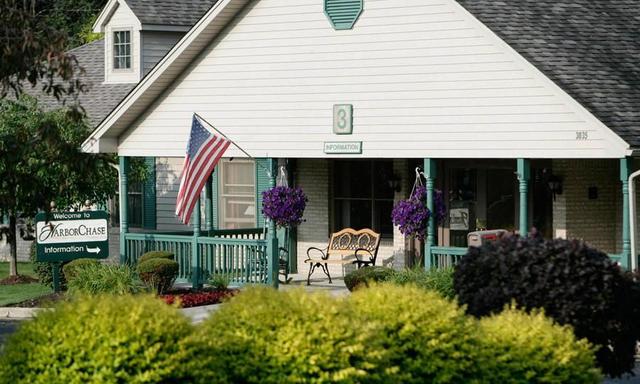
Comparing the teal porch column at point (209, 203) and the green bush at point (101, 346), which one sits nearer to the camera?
the green bush at point (101, 346)

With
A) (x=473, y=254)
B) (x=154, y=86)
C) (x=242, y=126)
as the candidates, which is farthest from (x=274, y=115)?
(x=473, y=254)

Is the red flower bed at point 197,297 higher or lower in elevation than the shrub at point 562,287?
lower

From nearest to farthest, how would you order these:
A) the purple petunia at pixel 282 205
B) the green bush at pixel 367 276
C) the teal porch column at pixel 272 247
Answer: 1. the green bush at pixel 367 276
2. the purple petunia at pixel 282 205
3. the teal porch column at pixel 272 247

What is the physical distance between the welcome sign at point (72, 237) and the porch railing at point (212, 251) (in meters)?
1.40

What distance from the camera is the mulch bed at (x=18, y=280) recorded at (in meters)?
30.6

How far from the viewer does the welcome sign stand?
27.3 meters

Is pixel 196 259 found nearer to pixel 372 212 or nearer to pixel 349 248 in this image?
pixel 349 248

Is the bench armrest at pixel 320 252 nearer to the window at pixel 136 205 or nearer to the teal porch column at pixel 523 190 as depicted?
the teal porch column at pixel 523 190

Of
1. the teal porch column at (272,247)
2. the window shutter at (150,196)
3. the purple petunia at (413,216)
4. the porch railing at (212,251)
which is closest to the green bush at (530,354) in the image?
Answer: the purple petunia at (413,216)

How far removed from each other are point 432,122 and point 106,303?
567 inches

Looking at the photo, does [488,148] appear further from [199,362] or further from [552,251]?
[199,362]

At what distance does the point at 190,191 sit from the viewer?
26516 mm

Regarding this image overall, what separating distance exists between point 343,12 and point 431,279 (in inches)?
245

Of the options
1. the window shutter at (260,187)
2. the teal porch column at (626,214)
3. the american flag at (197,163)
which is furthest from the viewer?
A: the window shutter at (260,187)
